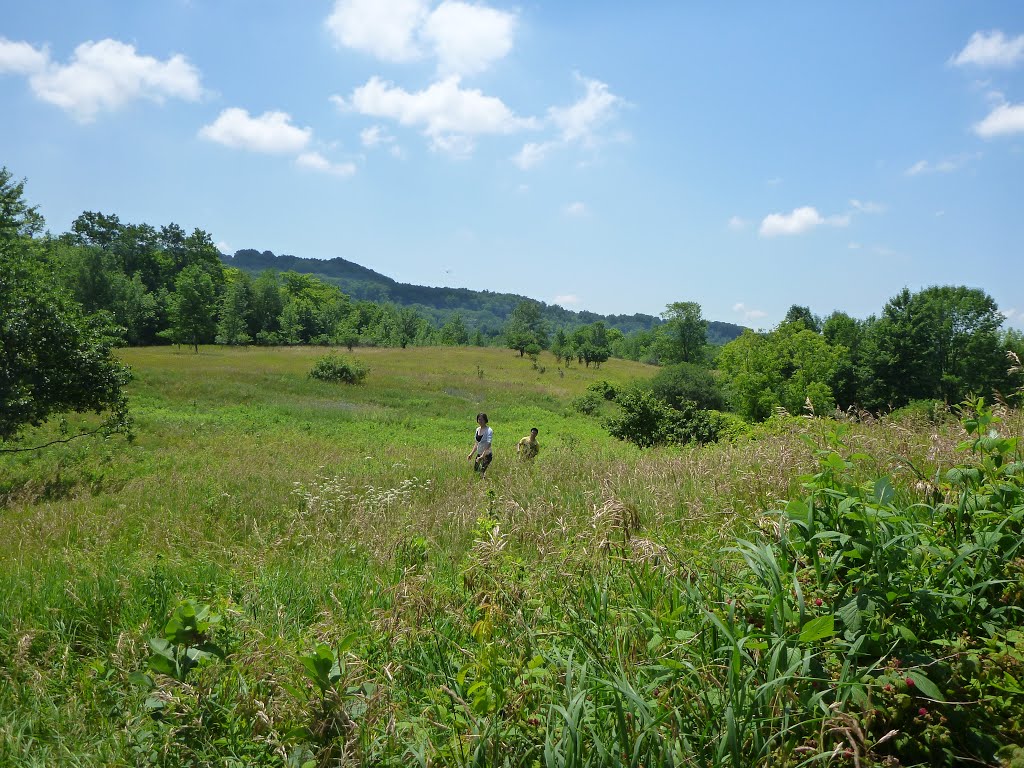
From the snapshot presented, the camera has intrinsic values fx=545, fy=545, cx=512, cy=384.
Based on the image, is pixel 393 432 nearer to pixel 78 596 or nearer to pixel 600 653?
pixel 78 596

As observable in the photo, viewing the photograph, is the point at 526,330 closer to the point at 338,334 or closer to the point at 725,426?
the point at 338,334

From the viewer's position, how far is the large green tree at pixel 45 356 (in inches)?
465

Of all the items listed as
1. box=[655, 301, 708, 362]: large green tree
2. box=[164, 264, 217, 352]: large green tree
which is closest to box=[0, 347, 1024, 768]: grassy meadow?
box=[164, 264, 217, 352]: large green tree

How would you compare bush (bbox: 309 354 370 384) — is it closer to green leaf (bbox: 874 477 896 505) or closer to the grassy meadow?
the grassy meadow

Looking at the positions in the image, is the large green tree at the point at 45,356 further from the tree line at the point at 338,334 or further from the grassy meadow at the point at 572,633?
the grassy meadow at the point at 572,633

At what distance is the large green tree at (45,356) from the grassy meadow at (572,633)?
7.32 meters

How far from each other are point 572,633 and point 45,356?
1496 cm

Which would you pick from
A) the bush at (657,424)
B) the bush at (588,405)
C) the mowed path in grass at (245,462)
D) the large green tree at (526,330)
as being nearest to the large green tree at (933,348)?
the bush at (588,405)

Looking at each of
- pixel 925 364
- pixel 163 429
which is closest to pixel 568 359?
pixel 925 364

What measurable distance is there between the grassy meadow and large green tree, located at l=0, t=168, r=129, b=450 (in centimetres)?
732

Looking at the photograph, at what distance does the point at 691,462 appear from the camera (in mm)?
7109

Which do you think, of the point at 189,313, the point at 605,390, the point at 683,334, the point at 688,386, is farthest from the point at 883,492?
the point at 683,334

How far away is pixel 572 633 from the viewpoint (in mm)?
2643

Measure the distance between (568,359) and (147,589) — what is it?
276ft
